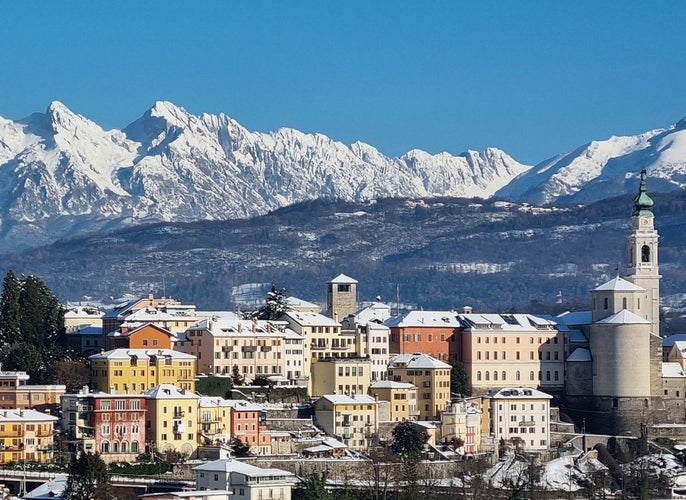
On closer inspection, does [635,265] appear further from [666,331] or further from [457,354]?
[666,331]

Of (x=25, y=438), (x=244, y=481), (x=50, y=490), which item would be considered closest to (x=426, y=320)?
(x=25, y=438)

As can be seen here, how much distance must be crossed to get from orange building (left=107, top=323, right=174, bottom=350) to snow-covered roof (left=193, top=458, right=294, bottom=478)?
20959mm

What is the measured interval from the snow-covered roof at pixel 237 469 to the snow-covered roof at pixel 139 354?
15.9m

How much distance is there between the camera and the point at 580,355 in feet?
403

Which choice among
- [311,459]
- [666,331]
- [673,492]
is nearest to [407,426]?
[311,459]

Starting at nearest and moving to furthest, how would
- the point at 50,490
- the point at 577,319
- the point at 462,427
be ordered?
1. the point at 50,490
2. the point at 462,427
3. the point at 577,319

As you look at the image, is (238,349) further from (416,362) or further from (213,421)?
(213,421)

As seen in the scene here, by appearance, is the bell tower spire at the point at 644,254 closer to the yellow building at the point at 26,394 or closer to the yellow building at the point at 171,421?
the yellow building at the point at 171,421

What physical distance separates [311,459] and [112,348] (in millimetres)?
17709

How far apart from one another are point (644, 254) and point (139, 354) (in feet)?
117

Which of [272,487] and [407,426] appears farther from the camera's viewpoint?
[407,426]

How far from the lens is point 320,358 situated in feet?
383

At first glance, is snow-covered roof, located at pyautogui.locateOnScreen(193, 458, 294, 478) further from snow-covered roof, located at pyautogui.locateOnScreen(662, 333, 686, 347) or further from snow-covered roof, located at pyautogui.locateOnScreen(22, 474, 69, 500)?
snow-covered roof, located at pyautogui.locateOnScreen(662, 333, 686, 347)

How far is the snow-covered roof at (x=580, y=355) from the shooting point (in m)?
123
